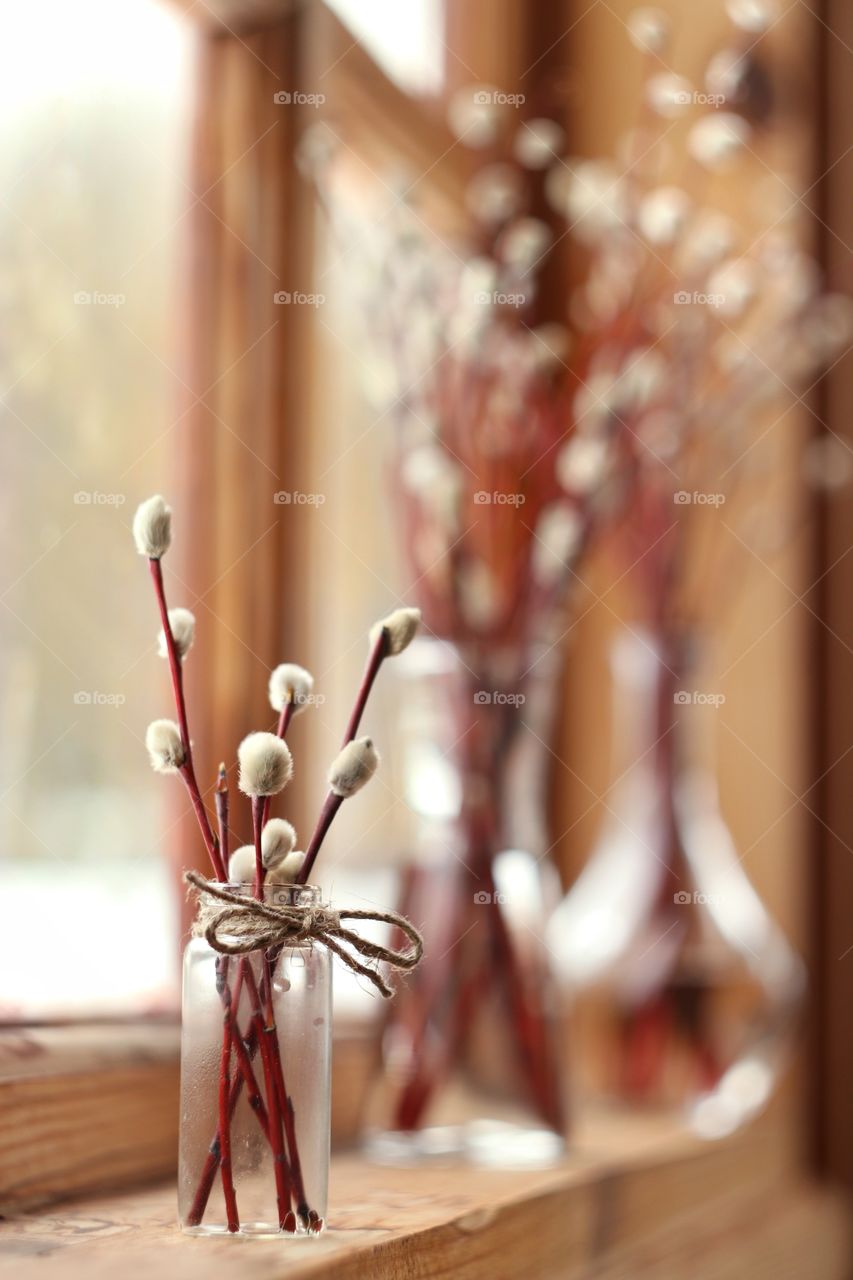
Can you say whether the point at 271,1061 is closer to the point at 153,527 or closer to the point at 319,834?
the point at 319,834

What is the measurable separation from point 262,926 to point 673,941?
86 cm

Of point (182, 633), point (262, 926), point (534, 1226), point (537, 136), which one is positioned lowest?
point (534, 1226)

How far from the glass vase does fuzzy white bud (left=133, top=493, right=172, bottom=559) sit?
0.84m

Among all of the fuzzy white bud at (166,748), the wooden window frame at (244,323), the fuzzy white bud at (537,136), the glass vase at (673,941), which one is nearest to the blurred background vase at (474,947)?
the wooden window frame at (244,323)

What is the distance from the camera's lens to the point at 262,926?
68 cm

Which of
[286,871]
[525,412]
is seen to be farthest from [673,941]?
[286,871]

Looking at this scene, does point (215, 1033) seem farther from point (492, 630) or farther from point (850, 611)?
point (850, 611)

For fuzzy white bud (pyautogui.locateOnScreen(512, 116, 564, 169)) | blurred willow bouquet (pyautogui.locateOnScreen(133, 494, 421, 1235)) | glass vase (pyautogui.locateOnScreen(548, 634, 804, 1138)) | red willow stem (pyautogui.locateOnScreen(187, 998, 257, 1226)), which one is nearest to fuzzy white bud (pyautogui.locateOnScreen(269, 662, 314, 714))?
blurred willow bouquet (pyautogui.locateOnScreen(133, 494, 421, 1235))

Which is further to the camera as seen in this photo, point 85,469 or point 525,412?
point 525,412

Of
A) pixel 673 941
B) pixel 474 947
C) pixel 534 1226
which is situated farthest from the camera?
pixel 673 941

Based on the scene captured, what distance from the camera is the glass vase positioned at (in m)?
1.44

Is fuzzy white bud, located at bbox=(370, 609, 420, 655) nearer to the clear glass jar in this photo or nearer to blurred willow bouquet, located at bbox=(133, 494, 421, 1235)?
blurred willow bouquet, located at bbox=(133, 494, 421, 1235)

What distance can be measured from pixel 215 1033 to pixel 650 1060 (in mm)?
919

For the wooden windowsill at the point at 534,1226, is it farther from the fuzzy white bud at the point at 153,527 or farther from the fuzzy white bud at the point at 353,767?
the fuzzy white bud at the point at 153,527
